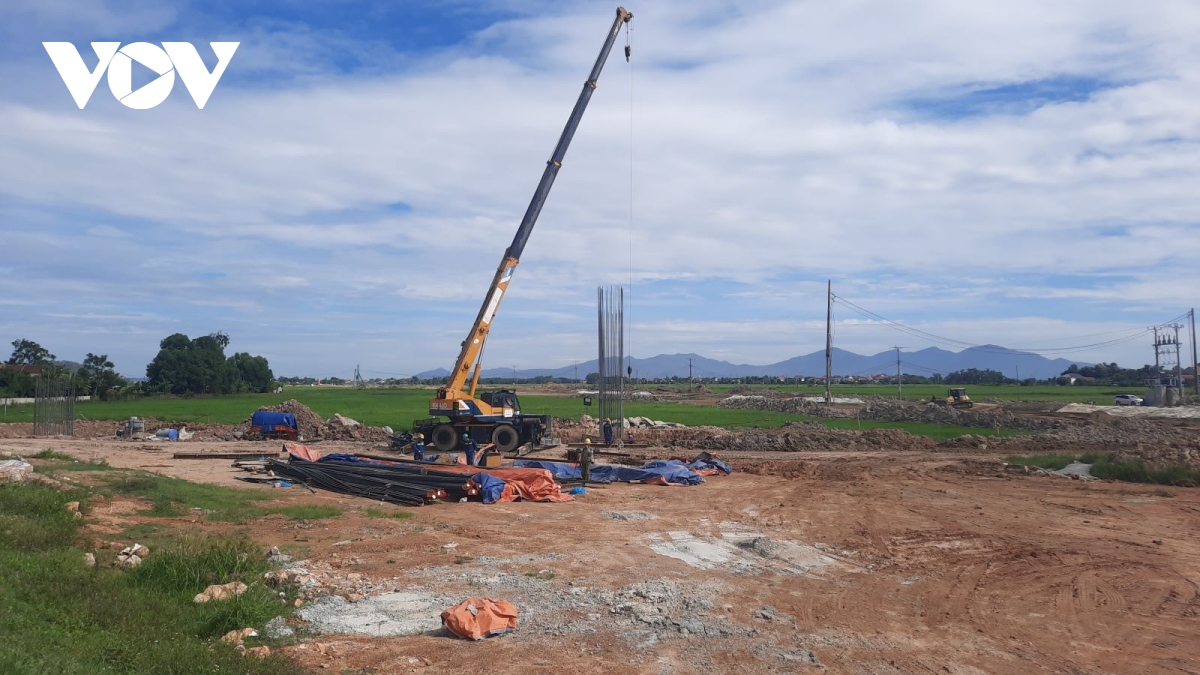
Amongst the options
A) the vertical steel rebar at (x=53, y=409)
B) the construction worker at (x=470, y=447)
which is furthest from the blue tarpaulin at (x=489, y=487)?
the vertical steel rebar at (x=53, y=409)

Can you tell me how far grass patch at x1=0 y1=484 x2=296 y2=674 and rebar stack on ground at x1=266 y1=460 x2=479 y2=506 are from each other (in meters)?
6.93

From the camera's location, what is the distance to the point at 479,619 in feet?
28.9

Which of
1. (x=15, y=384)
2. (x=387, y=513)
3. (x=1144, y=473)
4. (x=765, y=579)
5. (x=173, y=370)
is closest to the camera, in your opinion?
(x=765, y=579)

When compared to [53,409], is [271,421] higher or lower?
lower

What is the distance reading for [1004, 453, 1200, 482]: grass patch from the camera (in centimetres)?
2159

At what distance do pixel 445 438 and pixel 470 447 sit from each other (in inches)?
121

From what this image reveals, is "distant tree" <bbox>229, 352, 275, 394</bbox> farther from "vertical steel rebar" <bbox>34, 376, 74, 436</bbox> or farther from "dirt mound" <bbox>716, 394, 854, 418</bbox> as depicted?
"vertical steel rebar" <bbox>34, 376, 74, 436</bbox>

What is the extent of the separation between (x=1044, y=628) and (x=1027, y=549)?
4.55m

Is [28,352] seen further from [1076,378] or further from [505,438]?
[1076,378]

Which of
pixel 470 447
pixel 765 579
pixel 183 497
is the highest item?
pixel 470 447

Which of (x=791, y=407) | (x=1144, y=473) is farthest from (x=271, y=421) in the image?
(x=791, y=407)

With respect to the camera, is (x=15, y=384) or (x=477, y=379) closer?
(x=477, y=379)

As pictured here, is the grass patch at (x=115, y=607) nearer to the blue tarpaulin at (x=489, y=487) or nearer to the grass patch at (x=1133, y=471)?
the blue tarpaulin at (x=489, y=487)

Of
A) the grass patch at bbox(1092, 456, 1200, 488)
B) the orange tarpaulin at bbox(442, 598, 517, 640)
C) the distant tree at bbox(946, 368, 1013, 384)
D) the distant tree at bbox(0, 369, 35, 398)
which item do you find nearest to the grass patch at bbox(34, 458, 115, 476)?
the orange tarpaulin at bbox(442, 598, 517, 640)
